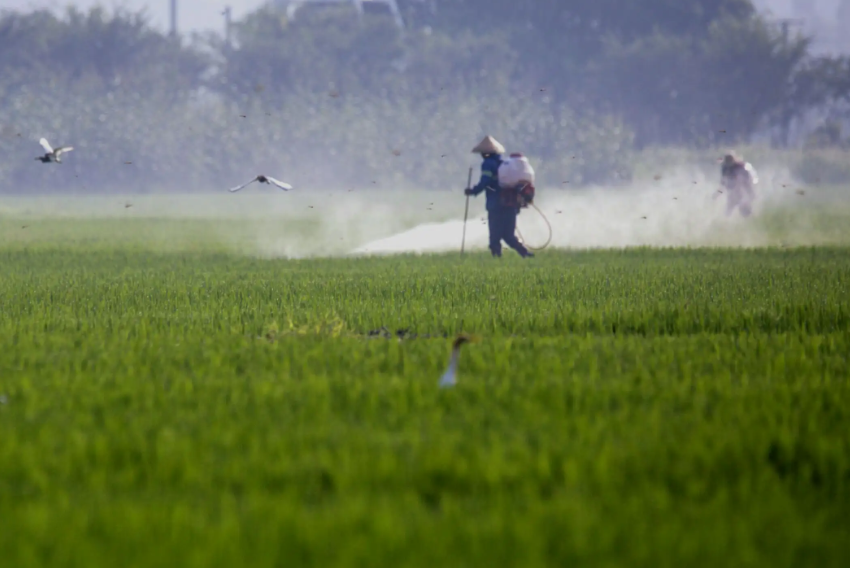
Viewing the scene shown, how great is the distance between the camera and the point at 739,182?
24953mm

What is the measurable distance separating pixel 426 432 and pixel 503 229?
13.7 m

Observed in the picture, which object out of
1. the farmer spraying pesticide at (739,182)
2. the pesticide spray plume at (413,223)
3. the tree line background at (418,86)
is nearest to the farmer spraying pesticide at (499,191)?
the pesticide spray plume at (413,223)

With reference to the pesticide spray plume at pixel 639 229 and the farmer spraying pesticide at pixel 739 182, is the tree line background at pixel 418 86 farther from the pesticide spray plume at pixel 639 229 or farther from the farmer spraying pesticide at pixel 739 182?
the farmer spraying pesticide at pixel 739 182

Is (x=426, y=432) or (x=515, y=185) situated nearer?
(x=426, y=432)

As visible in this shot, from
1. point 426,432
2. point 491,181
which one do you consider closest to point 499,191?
point 491,181

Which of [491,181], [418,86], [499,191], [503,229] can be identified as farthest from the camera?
[418,86]

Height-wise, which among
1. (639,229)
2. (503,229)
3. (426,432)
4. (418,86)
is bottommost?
(426,432)

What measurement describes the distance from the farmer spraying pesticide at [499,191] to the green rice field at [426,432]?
20.9 feet

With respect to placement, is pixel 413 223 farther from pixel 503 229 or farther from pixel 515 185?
pixel 515 185

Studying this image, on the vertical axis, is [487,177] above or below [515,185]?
above

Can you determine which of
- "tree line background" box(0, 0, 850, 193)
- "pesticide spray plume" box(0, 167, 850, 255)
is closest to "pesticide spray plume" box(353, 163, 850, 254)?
"pesticide spray plume" box(0, 167, 850, 255)

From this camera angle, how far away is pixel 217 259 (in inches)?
813

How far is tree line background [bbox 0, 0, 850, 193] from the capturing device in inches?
2630

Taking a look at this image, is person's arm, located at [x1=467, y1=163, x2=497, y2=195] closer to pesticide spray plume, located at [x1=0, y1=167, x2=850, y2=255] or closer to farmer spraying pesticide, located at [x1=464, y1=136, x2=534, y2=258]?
farmer spraying pesticide, located at [x1=464, y1=136, x2=534, y2=258]
